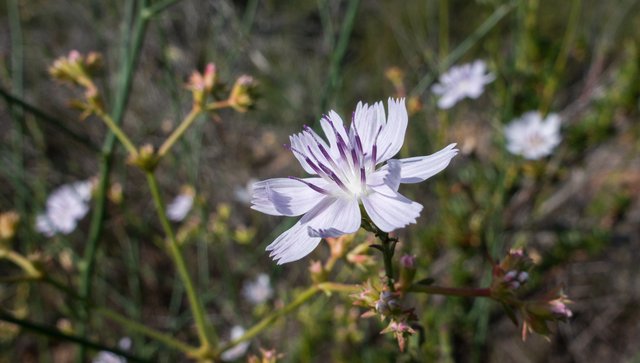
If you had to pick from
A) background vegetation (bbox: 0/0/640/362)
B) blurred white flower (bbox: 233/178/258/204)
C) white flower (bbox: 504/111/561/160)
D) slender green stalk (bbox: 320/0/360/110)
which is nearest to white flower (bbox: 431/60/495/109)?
background vegetation (bbox: 0/0/640/362)

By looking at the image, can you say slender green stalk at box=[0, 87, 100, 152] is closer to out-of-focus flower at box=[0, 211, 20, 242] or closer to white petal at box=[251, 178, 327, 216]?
out-of-focus flower at box=[0, 211, 20, 242]

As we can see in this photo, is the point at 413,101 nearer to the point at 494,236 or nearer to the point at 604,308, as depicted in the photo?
the point at 494,236

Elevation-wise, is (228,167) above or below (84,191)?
above

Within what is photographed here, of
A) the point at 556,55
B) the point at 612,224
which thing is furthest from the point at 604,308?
the point at 556,55

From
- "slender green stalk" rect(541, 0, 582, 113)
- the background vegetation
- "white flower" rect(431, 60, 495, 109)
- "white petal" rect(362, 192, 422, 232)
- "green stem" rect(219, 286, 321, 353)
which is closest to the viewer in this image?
"white petal" rect(362, 192, 422, 232)

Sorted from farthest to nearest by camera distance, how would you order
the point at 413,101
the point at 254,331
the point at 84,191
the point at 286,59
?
the point at 286,59 < the point at 84,191 < the point at 413,101 < the point at 254,331

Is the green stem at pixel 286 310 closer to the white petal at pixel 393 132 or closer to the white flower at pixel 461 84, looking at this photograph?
the white petal at pixel 393 132

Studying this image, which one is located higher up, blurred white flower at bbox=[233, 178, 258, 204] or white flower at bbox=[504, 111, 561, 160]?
blurred white flower at bbox=[233, 178, 258, 204]
